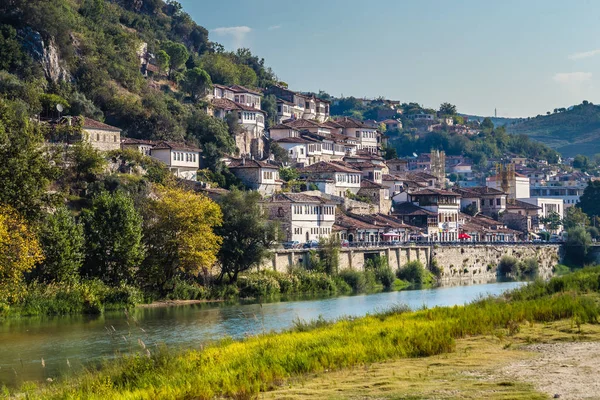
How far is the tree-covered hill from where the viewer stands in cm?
8256

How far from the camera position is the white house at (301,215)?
264 feet

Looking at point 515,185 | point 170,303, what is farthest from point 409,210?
point 170,303

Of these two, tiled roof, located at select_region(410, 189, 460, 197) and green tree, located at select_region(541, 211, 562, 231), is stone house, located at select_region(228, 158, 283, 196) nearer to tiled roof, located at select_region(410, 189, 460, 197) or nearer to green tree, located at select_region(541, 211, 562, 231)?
tiled roof, located at select_region(410, 189, 460, 197)

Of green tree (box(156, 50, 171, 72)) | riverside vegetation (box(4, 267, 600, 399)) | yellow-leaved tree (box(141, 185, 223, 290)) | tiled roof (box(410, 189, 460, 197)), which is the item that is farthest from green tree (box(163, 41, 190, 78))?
riverside vegetation (box(4, 267, 600, 399))

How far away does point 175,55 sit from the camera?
385 feet

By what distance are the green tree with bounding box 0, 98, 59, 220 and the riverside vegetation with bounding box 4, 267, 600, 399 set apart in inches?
781

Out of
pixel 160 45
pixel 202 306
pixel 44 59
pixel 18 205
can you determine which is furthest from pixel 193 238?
pixel 160 45

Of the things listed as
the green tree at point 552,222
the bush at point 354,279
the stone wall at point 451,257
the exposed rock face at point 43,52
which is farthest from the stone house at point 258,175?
the green tree at point 552,222

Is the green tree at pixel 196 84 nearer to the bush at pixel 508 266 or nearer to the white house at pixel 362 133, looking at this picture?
the white house at pixel 362 133

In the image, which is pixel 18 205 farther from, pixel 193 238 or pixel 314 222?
pixel 314 222

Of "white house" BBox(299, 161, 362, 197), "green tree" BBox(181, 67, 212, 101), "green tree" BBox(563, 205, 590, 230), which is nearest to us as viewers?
"white house" BBox(299, 161, 362, 197)

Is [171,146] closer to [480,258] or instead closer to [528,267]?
[480,258]

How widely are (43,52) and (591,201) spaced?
287 feet

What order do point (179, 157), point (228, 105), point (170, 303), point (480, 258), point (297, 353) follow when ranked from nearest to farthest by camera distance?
point (297, 353) → point (170, 303) → point (179, 157) → point (480, 258) → point (228, 105)
